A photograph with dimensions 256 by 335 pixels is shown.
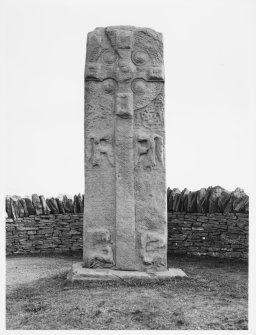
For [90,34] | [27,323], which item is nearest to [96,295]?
[27,323]

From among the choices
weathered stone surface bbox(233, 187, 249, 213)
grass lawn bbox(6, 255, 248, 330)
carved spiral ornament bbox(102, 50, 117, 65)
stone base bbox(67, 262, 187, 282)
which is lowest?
grass lawn bbox(6, 255, 248, 330)

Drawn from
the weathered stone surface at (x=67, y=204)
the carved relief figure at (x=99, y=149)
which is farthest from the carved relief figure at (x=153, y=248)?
the weathered stone surface at (x=67, y=204)

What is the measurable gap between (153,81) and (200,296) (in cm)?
335

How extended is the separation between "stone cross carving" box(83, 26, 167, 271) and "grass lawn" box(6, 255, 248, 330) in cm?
65

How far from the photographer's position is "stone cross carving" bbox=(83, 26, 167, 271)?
23.0ft

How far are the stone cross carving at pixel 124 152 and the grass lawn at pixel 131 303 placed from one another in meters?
0.65

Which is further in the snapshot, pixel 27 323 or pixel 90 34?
pixel 90 34

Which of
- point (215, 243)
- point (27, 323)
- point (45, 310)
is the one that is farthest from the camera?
point (215, 243)

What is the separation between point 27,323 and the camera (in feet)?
16.6

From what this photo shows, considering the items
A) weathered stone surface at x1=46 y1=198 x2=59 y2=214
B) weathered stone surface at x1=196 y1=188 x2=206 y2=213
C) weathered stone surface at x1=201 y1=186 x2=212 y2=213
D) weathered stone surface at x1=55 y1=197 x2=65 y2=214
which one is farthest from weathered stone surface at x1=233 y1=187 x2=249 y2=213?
weathered stone surface at x1=46 y1=198 x2=59 y2=214

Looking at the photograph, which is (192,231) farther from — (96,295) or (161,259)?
(96,295)

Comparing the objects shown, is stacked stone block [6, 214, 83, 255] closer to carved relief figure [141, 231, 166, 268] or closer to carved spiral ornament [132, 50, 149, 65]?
carved relief figure [141, 231, 166, 268]

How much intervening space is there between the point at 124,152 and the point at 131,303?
2417mm

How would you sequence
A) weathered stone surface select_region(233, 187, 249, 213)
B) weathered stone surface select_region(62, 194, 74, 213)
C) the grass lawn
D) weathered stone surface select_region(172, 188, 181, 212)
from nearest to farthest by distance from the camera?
the grass lawn, weathered stone surface select_region(233, 187, 249, 213), weathered stone surface select_region(172, 188, 181, 212), weathered stone surface select_region(62, 194, 74, 213)
